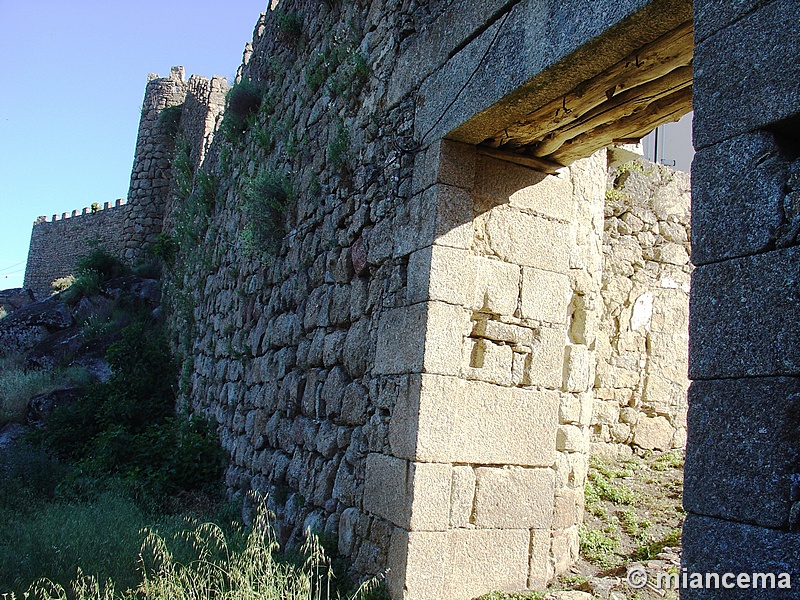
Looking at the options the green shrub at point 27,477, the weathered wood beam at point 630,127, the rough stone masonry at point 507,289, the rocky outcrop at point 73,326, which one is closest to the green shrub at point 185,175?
the rocky outcrop at point 73,326

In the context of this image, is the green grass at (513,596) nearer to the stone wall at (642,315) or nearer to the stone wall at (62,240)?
the stone wall at (642,315)

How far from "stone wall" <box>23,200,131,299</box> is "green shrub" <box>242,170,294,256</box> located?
13926 millimetres

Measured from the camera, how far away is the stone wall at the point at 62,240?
65.3 ft

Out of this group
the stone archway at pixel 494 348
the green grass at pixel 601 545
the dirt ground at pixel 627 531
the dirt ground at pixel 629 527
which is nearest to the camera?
the stone archway at pixel 494 348

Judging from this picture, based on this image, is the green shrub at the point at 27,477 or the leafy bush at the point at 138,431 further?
the leafy bush at the point at 138,431

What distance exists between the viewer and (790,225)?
2.03 metres

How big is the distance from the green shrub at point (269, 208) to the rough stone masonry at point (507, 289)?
0.18 feet

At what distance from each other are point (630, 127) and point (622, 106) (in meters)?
0.30

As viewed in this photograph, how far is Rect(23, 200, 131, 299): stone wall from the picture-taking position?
19.9m

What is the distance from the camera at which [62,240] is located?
A: 22.2 metres

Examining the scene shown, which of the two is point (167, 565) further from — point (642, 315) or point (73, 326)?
point (73, 326)

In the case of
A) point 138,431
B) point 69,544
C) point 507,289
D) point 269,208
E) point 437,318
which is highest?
point 269,208

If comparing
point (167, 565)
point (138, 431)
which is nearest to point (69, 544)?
point (167, 565)

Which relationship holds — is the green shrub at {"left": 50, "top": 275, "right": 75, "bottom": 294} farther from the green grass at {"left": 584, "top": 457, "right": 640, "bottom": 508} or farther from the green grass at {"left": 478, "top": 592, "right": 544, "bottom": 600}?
the green grass at {"left": 478, "top": 592, "right": 544, "bottom": 600}
